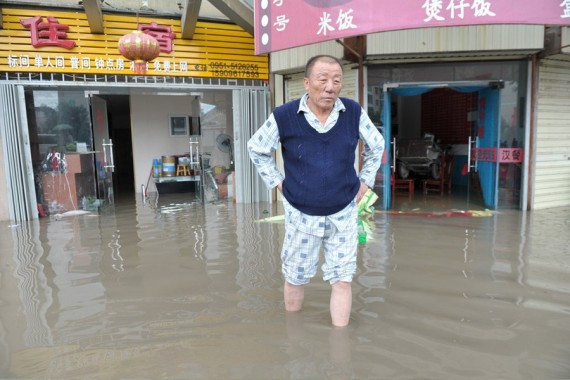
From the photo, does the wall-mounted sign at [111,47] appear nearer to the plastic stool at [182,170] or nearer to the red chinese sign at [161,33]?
the red chinese sign at [161,33]

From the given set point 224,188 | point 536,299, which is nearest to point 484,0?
point 536,299

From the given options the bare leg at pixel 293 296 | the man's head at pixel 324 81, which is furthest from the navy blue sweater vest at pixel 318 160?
the bare leg at pixel 293 296

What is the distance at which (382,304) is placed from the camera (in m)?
2.85

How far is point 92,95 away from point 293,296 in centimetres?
599

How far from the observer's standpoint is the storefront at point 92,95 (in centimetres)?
646

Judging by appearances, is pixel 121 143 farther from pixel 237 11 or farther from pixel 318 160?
pixel 318 160

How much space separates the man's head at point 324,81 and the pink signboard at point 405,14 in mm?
2999

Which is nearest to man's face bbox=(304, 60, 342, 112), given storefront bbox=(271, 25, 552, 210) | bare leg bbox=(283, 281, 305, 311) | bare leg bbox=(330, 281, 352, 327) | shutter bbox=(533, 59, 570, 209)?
bare leg bbox=(330, 281, 352, 327)

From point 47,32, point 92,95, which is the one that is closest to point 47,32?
point 47,32

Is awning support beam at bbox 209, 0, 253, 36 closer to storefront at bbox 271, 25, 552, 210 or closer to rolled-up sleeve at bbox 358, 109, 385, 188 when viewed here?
storefront at bbox 271, 25, 552, 210

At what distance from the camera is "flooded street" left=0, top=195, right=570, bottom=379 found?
2111 mm

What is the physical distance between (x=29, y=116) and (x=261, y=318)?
6100 mm

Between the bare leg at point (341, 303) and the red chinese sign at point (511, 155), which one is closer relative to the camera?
the bare leg at point (341, 303)

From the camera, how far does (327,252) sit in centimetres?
241
